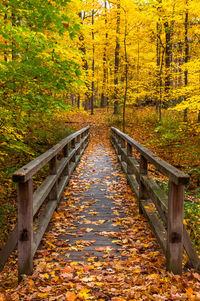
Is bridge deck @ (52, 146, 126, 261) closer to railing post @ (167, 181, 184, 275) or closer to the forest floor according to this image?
the forest floor

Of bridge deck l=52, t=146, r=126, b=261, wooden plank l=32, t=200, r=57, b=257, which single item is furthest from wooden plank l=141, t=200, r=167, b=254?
wooden plank l=32, t=200, r=57, b=257

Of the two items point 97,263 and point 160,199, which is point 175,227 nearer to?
point 160,199

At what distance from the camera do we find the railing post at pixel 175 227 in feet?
9.29

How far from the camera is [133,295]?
8.52 feet

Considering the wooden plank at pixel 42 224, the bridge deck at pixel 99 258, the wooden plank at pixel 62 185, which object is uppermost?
the wooden plank at pixel 62 185

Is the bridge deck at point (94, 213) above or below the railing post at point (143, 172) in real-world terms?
below

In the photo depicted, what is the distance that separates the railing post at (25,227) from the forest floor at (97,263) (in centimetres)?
17

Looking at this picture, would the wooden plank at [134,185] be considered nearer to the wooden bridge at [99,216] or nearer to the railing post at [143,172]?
the wooden bridge at [99,216]

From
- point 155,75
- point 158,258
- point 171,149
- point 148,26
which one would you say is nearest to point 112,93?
point 155,75

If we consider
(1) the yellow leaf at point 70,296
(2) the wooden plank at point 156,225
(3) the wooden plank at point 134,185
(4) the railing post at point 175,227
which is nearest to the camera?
(1) the yellow leaf at point 70,296

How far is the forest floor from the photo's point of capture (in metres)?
2.68

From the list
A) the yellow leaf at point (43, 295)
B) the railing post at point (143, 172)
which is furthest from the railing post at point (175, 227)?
the railing post at point (143, 172)

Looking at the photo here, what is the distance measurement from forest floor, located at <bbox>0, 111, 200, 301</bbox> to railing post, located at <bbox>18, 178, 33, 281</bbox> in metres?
0.17

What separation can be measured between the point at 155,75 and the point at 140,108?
8.75 meters
